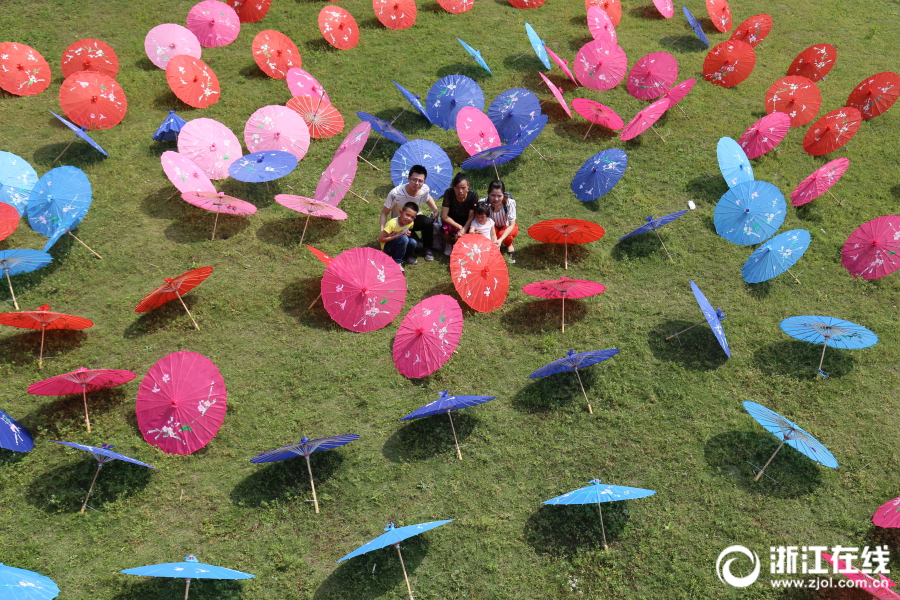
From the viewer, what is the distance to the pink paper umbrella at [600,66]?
39.9 feet

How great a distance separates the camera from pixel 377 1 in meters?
13.9

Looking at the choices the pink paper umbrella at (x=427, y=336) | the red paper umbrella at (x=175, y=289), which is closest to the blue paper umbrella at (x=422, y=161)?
the pink paper umbrella at (x=427, y=336)

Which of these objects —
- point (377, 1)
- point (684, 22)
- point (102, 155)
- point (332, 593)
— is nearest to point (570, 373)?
point (332, 593)

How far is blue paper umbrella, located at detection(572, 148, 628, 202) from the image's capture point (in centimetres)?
972

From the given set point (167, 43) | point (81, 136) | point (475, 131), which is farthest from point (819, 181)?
point (167, 43)

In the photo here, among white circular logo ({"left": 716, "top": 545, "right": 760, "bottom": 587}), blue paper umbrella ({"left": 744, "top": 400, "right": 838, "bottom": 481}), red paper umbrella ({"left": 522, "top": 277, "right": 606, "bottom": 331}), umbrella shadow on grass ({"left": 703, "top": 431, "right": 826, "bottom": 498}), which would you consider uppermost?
red paper umbrella ({"left": 522, "top": 277, "right": 606, "bottom": 331})

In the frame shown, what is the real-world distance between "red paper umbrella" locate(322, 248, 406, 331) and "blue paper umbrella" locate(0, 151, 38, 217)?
15.6 feet

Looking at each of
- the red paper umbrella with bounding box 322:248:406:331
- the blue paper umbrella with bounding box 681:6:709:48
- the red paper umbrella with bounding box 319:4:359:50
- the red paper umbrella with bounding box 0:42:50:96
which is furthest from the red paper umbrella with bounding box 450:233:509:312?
the blue paper umbrella with bounding box 681:6:709:48

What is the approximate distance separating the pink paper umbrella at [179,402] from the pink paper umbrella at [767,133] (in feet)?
30.0

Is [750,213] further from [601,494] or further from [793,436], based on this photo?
[601,494]

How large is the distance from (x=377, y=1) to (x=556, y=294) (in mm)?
9153

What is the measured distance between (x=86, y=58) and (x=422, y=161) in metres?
7.12

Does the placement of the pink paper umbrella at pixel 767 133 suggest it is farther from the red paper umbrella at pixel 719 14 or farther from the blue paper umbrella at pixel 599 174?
the red paper umbrella at pixel 719 14

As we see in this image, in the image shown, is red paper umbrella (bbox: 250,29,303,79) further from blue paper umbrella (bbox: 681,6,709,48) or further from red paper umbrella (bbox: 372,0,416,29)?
blue paper umbrella (bbox: 681,6,709,48)
